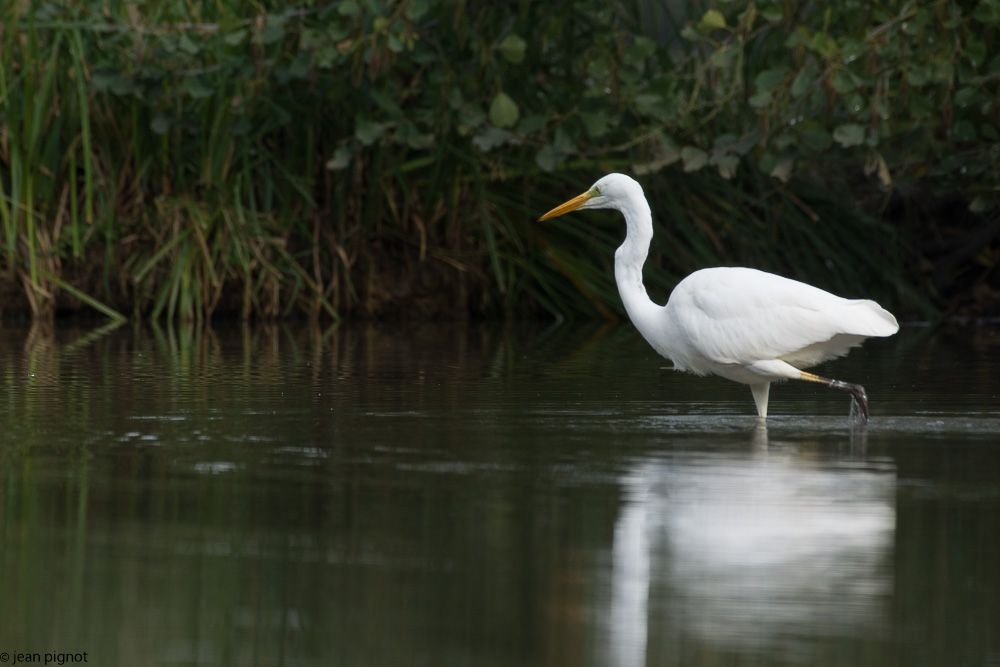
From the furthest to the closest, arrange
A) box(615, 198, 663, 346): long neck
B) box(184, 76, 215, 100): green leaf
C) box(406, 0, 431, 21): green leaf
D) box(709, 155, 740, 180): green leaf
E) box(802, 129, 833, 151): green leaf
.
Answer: box(184, 76, 215, 100): green leaf
box(709, 155, 740, 180): green leaf
box(406, 0, 431, 21): green leaf
box(802, 129, 833, 151): green leaf
box(615, 198, 663, 346): long neck

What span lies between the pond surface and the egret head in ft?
3.48

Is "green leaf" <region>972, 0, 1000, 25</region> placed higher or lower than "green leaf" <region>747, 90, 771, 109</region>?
higher

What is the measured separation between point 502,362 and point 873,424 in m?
3.92

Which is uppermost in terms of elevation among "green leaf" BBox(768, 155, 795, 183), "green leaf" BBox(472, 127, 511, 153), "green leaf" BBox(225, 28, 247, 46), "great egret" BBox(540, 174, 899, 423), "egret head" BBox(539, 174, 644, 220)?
"green leaf" BBox(225, 28, 247, 46)

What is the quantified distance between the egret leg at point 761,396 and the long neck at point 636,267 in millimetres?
598

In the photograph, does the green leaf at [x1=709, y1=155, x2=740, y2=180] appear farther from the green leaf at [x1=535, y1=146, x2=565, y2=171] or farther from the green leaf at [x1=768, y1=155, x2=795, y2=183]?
the green leaf at [x1=535, y1=146, x2=565, y2=171]

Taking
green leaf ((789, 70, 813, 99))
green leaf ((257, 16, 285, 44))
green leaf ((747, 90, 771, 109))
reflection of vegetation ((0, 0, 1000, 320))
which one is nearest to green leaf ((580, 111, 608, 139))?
reflection of vegetation ((0, 0, 1000, 320))

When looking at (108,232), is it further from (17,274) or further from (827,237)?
(827,237)

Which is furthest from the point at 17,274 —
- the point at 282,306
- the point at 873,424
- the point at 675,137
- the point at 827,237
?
the point at 873,424

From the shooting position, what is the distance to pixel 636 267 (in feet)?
27.2

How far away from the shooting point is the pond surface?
3.41 meters

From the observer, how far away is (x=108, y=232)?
14.4 meters

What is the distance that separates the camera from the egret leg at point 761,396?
7.45 metres

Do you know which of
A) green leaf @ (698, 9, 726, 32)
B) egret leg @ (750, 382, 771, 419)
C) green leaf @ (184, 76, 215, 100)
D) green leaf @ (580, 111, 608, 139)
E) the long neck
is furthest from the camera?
green leaf @ (184, 76, 215, 100)
